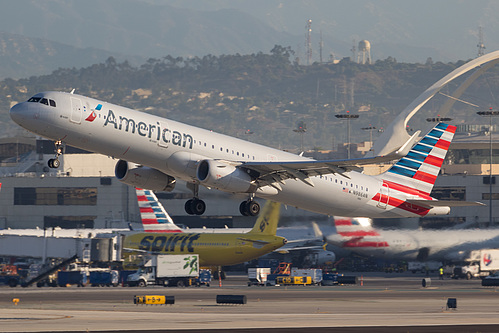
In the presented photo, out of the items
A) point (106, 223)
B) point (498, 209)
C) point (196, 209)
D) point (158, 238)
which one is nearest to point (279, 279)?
point (158, 238)

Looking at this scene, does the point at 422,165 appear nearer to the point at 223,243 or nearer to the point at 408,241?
the point at 408,241

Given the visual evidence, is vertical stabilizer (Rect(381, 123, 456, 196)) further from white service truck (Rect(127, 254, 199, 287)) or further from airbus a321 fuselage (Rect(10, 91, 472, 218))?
white service truck (Rect(127, 254, 199, 287))

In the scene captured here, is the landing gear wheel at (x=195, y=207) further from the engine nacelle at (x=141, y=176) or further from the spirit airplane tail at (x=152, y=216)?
the spirit airplane tail at (x=152, y=216)

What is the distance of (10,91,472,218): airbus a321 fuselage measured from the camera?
50656 millimetres

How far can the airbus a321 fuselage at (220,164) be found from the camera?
5066cm

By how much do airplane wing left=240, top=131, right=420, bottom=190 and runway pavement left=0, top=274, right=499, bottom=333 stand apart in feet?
31.0

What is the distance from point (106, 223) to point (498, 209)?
65.2 metres

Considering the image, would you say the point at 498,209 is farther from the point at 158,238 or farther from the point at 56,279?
the point at 56,279

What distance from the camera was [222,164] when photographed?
54844 millimetres

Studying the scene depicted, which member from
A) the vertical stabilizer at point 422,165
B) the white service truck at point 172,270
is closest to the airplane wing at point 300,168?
the vertical stabilizer at point 422,165

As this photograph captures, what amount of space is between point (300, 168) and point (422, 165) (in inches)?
636

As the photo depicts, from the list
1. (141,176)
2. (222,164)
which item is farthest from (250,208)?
(141,176)

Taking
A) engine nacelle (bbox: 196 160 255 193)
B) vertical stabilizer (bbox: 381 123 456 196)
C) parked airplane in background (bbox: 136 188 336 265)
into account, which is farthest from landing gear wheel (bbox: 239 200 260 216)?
parked airplane in background (bbox: 136 188 336 265)

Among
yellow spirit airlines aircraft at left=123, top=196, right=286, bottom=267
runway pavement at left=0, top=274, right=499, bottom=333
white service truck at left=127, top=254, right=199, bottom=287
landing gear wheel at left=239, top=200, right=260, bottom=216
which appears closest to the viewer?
runway pavement at left=0, top=274, right=499, bottom=333
